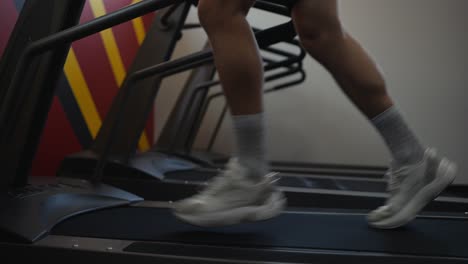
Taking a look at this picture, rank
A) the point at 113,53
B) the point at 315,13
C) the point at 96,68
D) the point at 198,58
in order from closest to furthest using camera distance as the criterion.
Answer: the point at 315,13 → the point at 198,58 → the point at 96,68 → the point at 113,53

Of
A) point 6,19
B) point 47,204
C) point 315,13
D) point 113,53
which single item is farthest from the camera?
point 113,53

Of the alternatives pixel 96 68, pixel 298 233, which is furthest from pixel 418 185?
pixel 96 68

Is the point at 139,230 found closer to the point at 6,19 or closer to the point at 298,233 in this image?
the point at 298,233

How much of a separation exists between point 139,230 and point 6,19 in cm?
126

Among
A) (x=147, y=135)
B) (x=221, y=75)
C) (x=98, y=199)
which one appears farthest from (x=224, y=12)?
(x=147, y=135)

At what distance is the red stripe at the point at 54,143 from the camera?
2.41 metres

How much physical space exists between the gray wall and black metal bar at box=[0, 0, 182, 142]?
2879 mm

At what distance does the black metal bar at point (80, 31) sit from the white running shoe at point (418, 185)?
0.71 meters

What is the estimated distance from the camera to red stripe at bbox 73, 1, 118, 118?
2.74 m

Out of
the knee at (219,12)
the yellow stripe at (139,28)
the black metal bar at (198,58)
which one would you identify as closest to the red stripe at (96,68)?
the yellow stripe at (139,28)

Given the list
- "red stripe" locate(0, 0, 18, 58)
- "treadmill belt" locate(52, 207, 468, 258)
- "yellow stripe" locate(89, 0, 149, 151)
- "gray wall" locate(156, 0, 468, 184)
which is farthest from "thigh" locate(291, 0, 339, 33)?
"gray wall" locate(156, 0, 468, 184)

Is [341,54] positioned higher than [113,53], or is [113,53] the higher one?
[113,53]

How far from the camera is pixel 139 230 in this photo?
1.29 meters

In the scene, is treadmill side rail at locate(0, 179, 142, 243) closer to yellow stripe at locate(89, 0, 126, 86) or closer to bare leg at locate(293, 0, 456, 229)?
bare leg at locate(293, 0, 456, 229)
